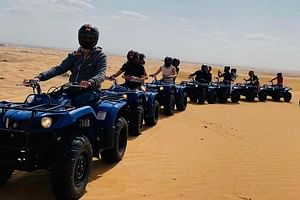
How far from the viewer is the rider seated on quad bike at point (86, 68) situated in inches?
249

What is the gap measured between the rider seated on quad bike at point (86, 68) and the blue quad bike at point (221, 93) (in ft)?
41.1

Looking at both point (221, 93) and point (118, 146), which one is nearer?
point (118, 146)

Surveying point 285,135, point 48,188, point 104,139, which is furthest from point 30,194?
point 285,135

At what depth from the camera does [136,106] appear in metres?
9.81

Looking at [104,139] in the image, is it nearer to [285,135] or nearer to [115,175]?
[115,175]

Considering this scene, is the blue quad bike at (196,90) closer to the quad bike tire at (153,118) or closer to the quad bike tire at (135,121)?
the quad bike tire at (153,118)

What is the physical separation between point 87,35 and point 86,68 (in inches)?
19.3

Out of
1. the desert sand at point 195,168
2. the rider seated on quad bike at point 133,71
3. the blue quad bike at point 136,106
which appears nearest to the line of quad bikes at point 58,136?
the desert sand at point 195,168

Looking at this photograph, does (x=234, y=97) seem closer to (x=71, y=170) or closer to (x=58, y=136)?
(x=58, y=136)

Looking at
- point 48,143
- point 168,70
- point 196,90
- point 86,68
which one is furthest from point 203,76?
point 48,143

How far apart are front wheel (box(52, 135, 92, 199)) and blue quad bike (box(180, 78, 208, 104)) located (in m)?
12.9

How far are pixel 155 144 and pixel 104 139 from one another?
8.92 feet

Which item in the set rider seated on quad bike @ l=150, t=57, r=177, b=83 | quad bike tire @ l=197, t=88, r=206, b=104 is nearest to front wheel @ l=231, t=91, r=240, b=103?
quad bike tire @ l=197, t=88, r=206, b=104

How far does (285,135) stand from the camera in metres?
11.9
